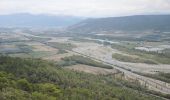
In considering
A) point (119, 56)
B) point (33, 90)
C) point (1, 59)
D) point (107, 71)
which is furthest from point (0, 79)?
point (119, 56)

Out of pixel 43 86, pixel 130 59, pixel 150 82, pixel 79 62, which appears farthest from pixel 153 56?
pixel 43 86

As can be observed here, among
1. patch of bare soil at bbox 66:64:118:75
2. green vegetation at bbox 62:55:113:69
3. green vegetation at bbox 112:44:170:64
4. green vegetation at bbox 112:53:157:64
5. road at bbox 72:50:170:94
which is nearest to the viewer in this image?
road at bbox 72:50:170:94

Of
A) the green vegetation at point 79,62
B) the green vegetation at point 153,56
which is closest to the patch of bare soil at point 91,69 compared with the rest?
the green vegetation at point 79,62

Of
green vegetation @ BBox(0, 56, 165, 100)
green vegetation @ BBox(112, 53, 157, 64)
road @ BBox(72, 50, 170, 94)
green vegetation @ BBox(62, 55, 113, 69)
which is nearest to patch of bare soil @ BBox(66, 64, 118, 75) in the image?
green vegetation @ BBox(62, 55, 113, 69)

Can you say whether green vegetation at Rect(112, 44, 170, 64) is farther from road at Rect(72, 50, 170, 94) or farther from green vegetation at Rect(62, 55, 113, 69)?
A: green vegetation at Rect(62, 55, 113, 69)

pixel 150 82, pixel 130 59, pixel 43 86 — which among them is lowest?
pixel 130 59

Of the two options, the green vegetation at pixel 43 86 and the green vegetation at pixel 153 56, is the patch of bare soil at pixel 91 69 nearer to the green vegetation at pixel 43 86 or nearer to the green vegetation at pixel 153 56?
the green vegetation at pixel 43 86

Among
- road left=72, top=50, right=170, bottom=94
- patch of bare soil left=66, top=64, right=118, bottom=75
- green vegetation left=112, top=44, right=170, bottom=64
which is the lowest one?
green vegetation left=112, top=44, right=170, bottom=64

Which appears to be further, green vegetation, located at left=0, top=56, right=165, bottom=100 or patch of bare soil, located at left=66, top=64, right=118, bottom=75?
patch of bare soil, located at left=66, top=64, right=118, bottom=75

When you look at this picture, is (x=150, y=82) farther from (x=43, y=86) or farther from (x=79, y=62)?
(x=43, y=86)
